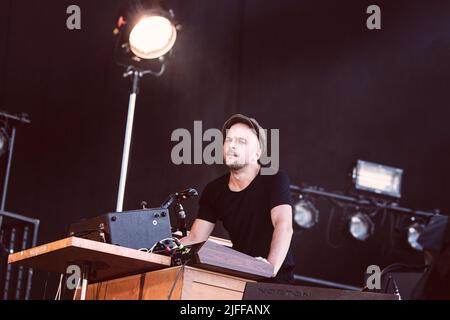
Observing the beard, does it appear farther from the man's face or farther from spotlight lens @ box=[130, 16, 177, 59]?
spotlight lens @ box=[130, 16, 177, 59]

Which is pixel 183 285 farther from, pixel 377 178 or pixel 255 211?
pixel 377 178

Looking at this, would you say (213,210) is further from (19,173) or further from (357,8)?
(357,8)

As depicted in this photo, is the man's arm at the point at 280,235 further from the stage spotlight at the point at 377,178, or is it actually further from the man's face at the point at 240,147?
the stage spotlight at the point at 377,178

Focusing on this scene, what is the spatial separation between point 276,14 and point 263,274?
4.83 metres

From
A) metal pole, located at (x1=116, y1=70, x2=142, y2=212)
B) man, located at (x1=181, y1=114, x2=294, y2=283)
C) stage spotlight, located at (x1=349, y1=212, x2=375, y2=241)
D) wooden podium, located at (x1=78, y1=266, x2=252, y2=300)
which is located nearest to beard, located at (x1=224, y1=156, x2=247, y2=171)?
man, located at (x1=181, y1=114, x2=294, y2=283)

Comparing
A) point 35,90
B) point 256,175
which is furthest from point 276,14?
point 256,175

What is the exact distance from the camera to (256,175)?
11.6 ft

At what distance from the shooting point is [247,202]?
11.4ft

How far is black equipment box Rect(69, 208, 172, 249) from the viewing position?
2.70m

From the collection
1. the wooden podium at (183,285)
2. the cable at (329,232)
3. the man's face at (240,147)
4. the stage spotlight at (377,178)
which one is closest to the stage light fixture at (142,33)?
the man's face at (240,147)

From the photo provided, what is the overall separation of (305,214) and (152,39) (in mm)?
2328

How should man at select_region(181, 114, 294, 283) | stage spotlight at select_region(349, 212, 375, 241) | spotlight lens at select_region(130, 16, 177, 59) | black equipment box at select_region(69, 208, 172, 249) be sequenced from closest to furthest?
1. black equipment box at select_region(69, 208, 172, 249)
2. man at select_region(181, 114, 294, 283)
3. spotlight lens at select_region(130, 16, 177, 59)
4. stage spotlight at select_region(349, 212, 375, 241)

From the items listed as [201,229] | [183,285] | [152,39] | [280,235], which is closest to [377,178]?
[152,39]

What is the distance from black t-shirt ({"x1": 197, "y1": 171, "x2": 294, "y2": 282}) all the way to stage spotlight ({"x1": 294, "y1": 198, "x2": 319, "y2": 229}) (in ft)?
10.5
